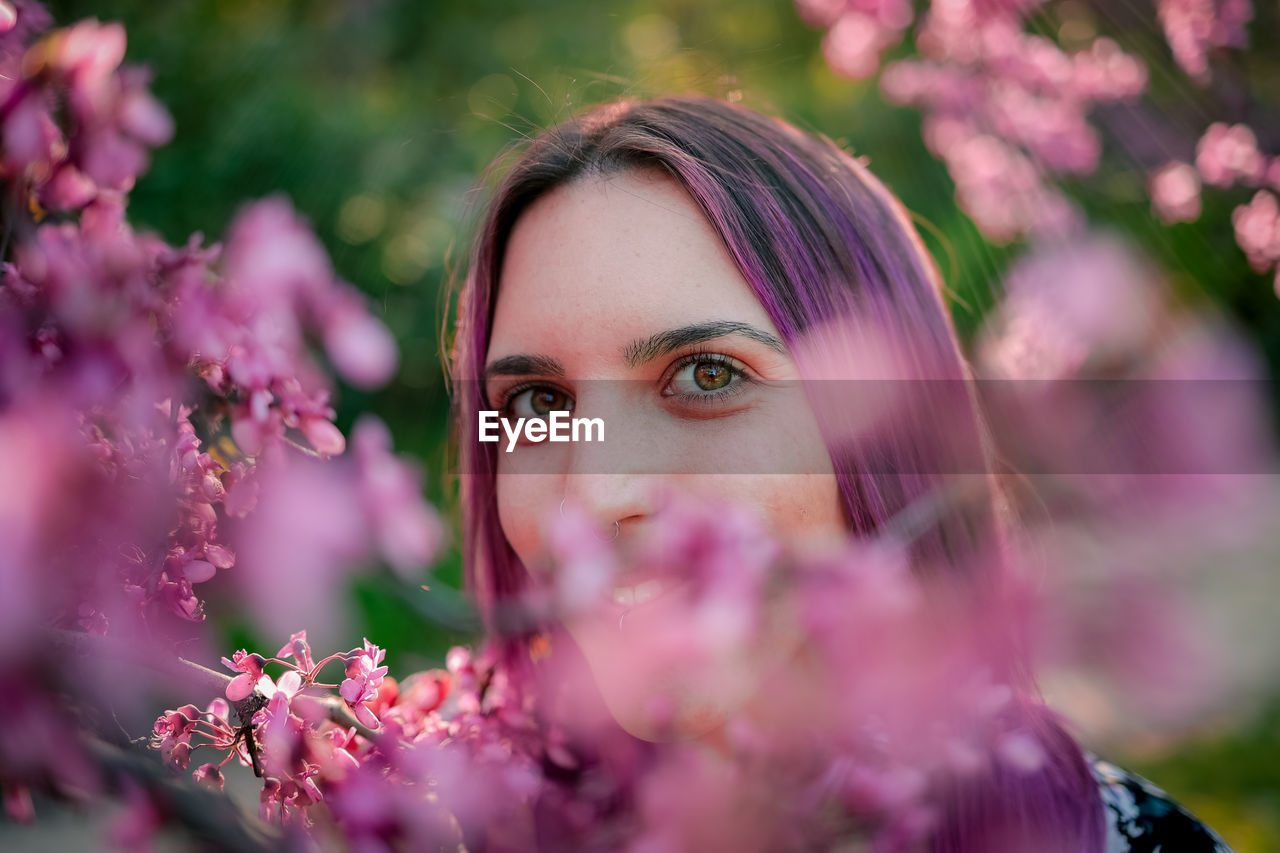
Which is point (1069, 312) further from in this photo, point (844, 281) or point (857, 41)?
point (844, 281)

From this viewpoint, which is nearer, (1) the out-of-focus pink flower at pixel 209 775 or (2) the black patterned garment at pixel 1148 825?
(1) the out-of-focus pink flower at pixel 209 775

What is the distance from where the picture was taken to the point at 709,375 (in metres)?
0.97

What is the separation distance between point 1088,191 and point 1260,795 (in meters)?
2.48

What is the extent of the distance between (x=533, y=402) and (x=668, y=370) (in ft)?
0.83

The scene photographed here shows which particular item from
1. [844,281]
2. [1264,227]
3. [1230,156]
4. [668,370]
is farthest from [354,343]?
[1230,156]

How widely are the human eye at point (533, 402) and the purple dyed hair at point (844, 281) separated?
0.38ft

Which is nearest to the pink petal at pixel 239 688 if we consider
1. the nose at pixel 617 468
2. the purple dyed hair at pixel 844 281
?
the nose at pixel 617 468

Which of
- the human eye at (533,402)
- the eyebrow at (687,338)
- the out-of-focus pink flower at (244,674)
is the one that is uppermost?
the eyebrow at (687,338)

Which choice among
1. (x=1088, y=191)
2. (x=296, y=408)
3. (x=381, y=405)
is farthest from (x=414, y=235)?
(x=296, y=408)

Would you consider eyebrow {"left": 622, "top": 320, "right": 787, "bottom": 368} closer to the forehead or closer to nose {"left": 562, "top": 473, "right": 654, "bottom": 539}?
the forehead

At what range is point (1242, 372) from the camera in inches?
177

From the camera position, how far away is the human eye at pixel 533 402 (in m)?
1.10
